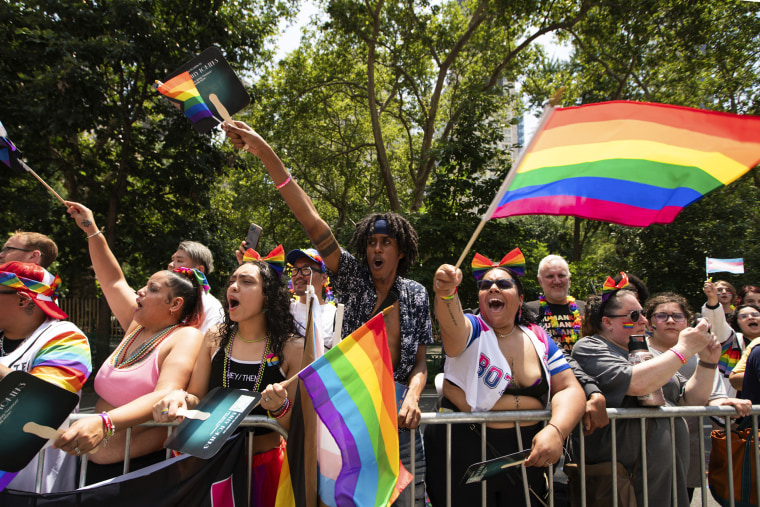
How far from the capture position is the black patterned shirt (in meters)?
2.84

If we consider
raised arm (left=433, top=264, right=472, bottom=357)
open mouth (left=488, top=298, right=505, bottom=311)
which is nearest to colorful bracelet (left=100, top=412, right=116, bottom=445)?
raised arm (left=433, top=264, right=472, bottom=357)

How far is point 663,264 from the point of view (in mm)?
14211

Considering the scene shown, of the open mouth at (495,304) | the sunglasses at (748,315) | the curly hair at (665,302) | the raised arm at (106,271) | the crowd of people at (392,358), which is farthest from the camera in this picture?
the sunglasses at (748,315)

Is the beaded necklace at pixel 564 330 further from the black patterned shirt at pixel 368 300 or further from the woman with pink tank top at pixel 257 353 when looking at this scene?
the woman with pink tank top at pixel 257 353

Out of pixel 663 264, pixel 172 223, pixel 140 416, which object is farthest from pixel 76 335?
pixel 663 264

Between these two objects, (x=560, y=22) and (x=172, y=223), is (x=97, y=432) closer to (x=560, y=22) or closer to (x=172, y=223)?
(x=172, y=223)

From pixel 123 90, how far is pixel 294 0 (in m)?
5.64

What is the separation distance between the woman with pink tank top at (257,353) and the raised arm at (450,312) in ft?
2.58

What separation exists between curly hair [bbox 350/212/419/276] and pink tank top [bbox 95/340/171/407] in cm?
125

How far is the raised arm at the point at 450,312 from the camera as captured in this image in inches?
89.0

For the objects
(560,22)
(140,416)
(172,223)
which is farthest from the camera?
(560,22)

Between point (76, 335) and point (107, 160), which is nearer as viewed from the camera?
point (76, 335)

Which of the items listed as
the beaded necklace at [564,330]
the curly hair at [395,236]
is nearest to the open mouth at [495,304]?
the curly hair at [395,236]

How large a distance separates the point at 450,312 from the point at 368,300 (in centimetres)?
57
